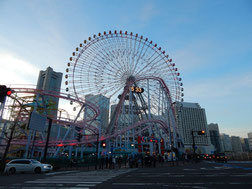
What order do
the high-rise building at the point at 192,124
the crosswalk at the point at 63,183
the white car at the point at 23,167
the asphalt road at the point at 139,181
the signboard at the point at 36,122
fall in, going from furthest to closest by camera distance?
the high-rise building at the point at 192,124
the signboard at the point at 36,122
the white car at the point at 23,167
the crosswalk at the point at 63,183
the asphalt road at the point at 139,181

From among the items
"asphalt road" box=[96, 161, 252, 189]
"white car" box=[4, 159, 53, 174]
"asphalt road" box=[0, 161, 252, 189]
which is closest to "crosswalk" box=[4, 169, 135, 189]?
"asphalt road" box=[0, 161, 252, 189]

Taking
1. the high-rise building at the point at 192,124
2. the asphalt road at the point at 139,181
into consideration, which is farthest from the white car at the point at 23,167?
the high-rise building at the point at 192,124

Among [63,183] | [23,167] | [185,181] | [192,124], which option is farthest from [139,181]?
[192,124]

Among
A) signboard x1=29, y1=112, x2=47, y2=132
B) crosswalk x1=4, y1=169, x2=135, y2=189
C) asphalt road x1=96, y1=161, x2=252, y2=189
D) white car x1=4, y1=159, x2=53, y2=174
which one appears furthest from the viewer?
signboard x1=29, y1=112, x2=47, y2=132

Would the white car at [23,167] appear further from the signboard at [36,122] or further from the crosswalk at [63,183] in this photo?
the crosswalk at [63,183]

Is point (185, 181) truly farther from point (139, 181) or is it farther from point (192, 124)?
point (192, 124)

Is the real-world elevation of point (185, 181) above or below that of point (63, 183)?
above

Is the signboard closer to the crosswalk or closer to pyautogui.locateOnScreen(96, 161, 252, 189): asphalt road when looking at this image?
the crosswalk

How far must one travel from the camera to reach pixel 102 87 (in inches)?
1465

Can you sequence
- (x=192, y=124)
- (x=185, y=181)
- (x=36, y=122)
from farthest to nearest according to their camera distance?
1. (x=192, y=124)
2. (x=36, y=122)
3. (x=185, y=181)

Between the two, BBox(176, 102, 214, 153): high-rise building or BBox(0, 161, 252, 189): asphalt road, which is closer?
BBox(0, 161, 252, 189): asphalt road

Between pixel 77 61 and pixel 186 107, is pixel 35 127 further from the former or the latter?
pixel 186 107

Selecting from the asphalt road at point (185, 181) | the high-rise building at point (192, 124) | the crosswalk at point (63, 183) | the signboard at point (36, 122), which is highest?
the high-rise building at point (192, 124)

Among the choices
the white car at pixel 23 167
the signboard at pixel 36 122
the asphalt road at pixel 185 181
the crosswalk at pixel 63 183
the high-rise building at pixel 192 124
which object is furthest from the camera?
the high-rise building at pixel 192 124
